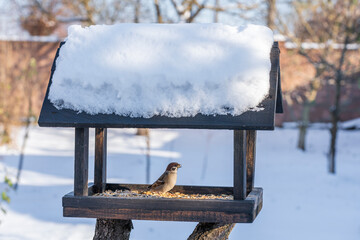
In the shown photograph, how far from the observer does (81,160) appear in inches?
105

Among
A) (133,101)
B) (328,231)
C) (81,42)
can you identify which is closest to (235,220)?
(133,101)

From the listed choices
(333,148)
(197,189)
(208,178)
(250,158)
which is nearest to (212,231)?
(197,189)

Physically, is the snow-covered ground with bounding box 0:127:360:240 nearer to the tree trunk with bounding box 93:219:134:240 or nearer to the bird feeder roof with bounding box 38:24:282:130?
the tree trunk with bounding box 93:219:134:240

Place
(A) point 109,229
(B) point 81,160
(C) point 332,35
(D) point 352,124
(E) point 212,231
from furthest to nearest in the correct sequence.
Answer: (D) point 352,124
(C) point 332,35
(A) point 109,229
(E) point 212,231
(B) point 81,160

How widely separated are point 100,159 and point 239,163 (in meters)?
1.07

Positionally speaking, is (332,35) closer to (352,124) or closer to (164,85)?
(352,124)

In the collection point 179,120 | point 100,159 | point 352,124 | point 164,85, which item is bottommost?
point 352,124

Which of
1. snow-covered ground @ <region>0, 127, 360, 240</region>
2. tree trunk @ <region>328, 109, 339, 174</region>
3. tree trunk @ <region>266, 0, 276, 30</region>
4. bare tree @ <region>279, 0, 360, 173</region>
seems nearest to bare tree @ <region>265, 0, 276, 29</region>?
tree trunk @ <region>266, 0, 276, 30</region>

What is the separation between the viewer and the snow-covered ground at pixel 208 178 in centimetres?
681

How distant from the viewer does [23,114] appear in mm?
16859

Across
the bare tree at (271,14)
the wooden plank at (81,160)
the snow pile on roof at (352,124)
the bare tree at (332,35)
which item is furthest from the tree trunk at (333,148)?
the wooden plank at (81,160)

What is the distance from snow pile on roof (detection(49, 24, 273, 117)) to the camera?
2473 millimetres

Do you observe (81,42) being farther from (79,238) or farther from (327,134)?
(327,134)

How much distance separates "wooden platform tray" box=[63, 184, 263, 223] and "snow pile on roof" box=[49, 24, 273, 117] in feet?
1.43
